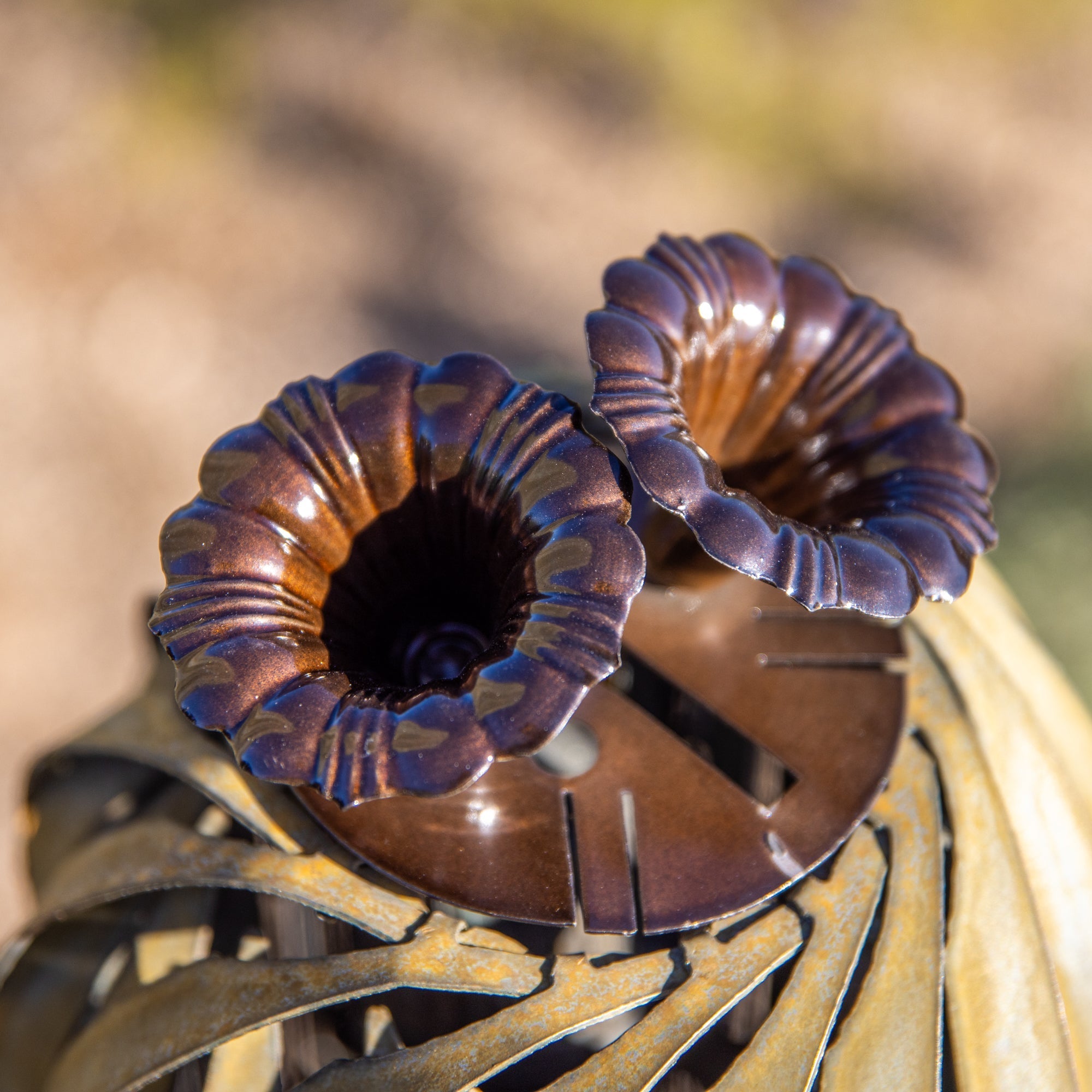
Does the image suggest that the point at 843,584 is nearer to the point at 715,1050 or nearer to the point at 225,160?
the point at 715,1050

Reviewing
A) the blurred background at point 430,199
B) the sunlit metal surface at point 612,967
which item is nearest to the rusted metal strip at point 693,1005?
the sunlit metal surface at point 612,967

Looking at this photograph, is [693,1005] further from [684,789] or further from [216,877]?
[216,877]

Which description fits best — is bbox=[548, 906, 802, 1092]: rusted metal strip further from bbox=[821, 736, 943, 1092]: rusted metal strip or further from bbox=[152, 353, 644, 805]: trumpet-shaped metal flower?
bbox=[152, 353, 644, 805]: trumpet-shaped metal flower

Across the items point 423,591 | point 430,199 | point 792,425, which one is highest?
point 430,199

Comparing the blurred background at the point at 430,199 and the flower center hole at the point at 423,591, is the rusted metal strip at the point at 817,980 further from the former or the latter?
the blurred background at the point at 430,199

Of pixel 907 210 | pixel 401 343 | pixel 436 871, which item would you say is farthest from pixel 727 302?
pixel 907 210

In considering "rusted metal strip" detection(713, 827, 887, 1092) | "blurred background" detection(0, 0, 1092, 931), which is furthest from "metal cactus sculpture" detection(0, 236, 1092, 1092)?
"blurred background" detection(0, 0, 1092, 931)

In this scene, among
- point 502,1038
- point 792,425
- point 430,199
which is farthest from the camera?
point 430,199

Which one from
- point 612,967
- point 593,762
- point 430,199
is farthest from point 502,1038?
point 430,199
